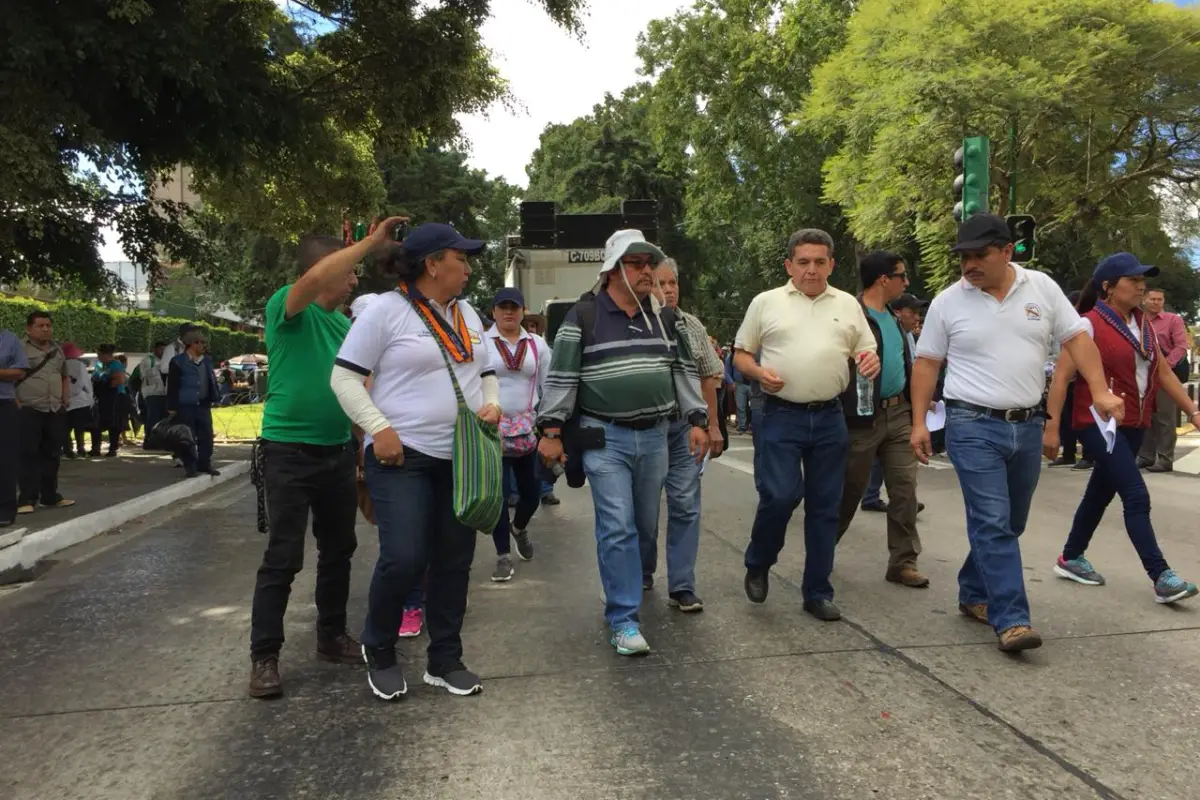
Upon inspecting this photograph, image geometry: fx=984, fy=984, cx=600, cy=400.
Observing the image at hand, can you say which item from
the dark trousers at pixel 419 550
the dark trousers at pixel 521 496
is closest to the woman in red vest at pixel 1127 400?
the dark trousers at pixel 521 496

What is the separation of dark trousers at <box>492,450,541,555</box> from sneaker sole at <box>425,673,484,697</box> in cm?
223

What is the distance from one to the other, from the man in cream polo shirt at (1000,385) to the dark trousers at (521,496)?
2775mm

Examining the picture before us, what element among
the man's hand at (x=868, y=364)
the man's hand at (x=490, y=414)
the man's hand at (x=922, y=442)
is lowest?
the man's hand at (x=922, y=442)

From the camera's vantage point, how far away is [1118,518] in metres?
7.83

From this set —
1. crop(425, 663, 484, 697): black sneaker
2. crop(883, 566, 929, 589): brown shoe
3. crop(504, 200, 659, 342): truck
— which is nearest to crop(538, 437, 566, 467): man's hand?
crop(425, 663, 484, 697): black sneaker

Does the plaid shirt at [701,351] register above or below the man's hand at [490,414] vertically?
above

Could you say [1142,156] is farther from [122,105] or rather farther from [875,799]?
[875,799]

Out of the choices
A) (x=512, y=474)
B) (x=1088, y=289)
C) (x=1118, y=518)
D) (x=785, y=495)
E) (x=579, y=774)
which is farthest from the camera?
(x=1118, y=518)

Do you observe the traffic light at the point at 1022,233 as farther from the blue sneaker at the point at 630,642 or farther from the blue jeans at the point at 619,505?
the blue sneaker at the point at 630,642

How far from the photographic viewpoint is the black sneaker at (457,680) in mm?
3867

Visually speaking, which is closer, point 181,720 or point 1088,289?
point 181,720

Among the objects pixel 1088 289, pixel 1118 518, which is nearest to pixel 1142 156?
pixel 1118 518

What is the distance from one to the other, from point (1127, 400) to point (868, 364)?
1.58 meters

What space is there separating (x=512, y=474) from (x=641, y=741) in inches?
151
